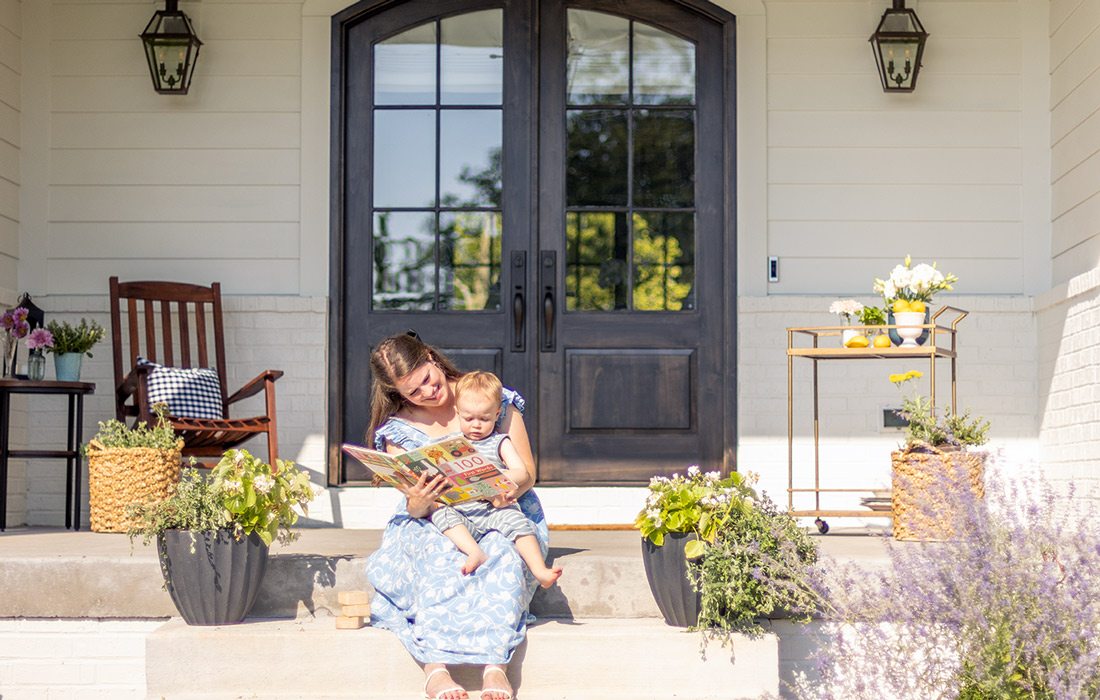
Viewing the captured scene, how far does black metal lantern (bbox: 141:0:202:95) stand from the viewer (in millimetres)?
5402

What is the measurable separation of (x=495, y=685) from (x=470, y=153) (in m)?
2.92

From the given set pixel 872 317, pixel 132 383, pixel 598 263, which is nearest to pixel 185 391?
pixel 132 383

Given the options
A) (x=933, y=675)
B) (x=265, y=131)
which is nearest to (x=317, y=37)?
(x=265, y=131)

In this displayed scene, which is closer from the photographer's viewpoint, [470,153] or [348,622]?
[348,622]

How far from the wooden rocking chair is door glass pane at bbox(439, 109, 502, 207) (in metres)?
1.06

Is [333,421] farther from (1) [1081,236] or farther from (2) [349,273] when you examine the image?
(1) [1081,236]

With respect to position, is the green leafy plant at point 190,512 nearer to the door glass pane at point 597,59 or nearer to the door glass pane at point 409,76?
the door glass pane at point 409,76

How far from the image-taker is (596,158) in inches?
218

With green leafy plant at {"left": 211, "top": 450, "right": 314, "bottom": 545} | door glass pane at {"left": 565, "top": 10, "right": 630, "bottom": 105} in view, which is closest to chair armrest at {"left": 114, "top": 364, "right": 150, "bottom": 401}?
green leafy plant at {"left": 211, "top": 450, "right": 314, "bottom": 545}

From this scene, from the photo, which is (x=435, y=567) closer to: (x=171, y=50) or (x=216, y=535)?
(x=216, y=535)

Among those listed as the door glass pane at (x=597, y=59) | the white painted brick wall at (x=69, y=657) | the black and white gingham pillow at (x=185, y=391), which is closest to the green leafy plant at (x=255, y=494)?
the white painted brick wall at (x=69, y=657)

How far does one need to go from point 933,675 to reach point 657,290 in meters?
2.79

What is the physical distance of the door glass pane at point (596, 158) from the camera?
217 inches

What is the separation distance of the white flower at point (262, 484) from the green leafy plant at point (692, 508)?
3.15 ft
